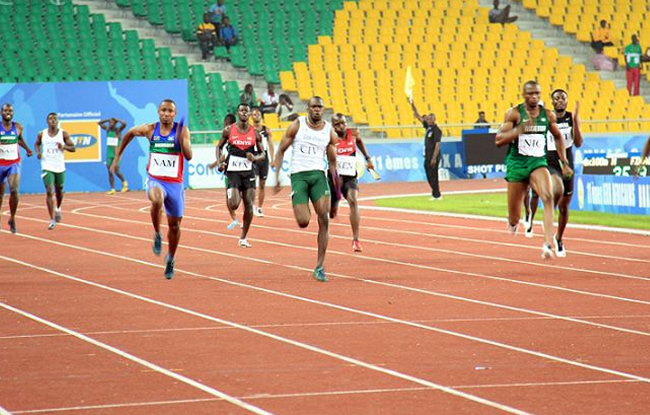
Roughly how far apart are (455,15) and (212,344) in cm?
3746

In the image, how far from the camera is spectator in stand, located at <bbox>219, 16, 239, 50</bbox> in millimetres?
41562

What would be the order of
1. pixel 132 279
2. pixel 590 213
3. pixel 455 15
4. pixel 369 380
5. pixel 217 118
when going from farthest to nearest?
pixel 455 15 < pixel 217 118 < pixel 590 213 < pixel 132 279 < pixel 369 380

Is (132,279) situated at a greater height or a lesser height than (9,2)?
lesser

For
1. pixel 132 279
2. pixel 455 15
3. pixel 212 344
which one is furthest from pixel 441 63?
pixel 212 344

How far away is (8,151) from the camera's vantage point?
2280cm

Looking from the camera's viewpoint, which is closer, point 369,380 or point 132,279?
point 369,380

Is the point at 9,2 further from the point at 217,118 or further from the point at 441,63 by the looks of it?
the point at 441,63

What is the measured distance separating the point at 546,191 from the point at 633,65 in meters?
30.7

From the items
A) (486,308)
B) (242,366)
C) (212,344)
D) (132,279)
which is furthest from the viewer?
(132,279)

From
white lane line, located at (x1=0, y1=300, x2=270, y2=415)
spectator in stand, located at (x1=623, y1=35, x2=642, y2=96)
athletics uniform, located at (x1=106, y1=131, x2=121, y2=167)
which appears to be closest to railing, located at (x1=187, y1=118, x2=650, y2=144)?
spectator in stand, located at (x1=623, y1=35, x2=642, y2=96)

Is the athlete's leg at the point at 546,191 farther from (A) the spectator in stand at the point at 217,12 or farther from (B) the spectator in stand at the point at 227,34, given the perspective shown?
(B) the spectator in stand at the point at 227,34

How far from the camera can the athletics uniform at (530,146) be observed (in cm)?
1520

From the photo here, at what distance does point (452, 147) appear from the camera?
40.5 m

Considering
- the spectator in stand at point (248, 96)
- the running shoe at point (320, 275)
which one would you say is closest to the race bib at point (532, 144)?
the running shoe at point (320, 275)
